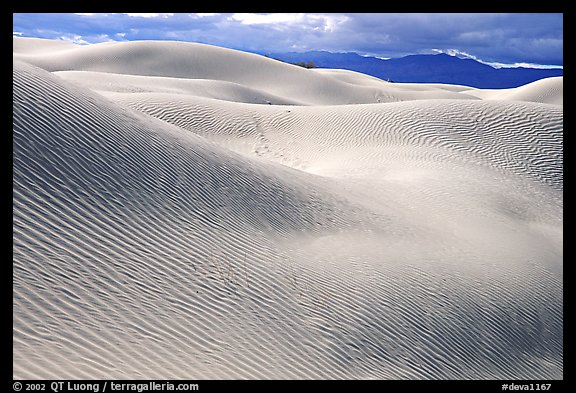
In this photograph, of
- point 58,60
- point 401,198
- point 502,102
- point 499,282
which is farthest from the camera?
point 58,60

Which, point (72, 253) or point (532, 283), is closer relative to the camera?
point (72, 253)

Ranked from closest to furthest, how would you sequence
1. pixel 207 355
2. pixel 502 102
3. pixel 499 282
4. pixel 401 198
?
1. pixel 207 355
2. pixel 499 282
3. pixel 401 198
4. pixel 502 102

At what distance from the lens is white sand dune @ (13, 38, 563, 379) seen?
528cm

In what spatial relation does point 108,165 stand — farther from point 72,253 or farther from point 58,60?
point 58,60

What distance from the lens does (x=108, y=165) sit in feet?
26.0

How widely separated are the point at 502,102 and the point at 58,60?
35.7m

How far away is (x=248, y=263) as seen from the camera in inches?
292

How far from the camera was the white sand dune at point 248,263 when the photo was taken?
528cm
